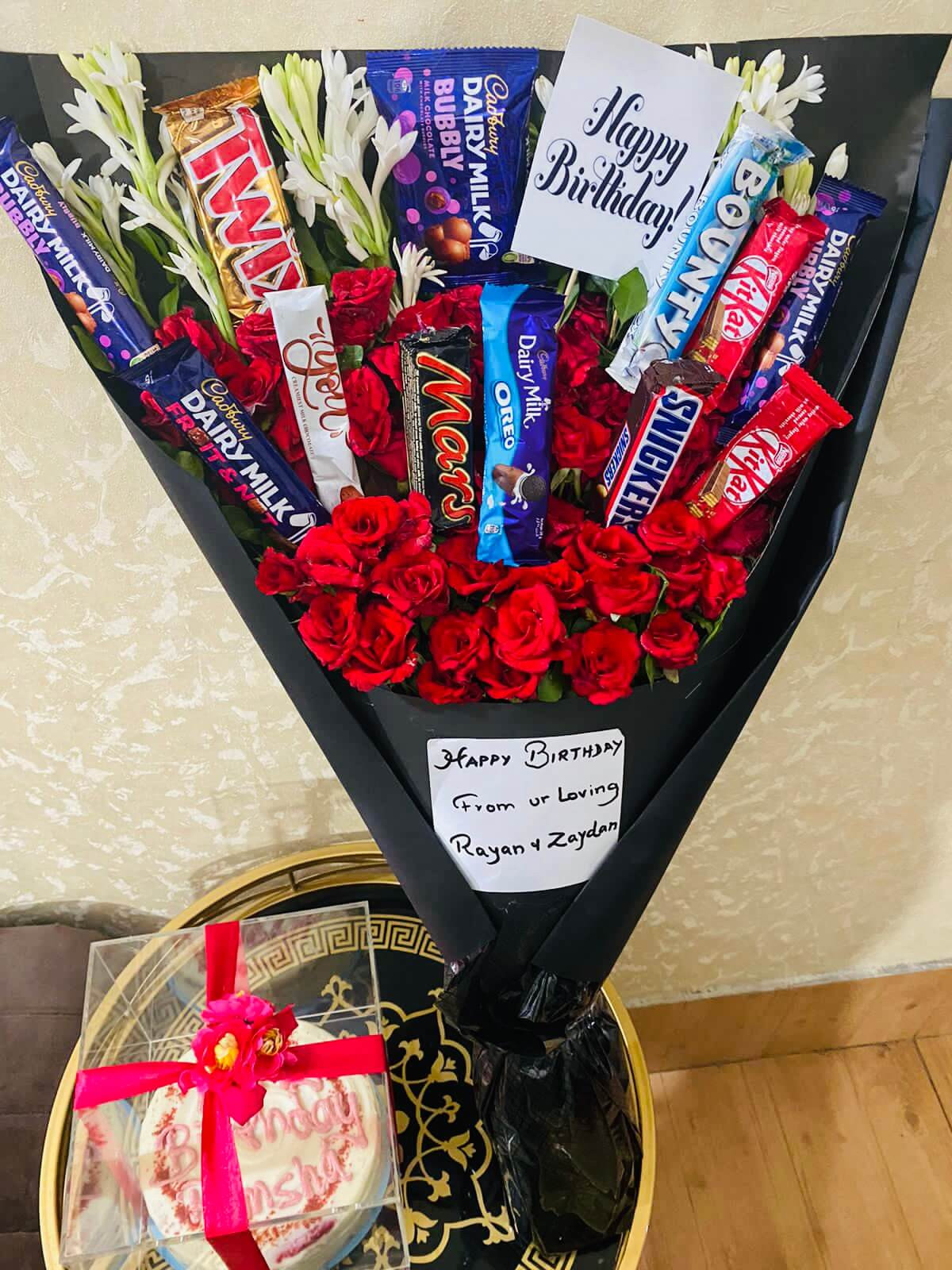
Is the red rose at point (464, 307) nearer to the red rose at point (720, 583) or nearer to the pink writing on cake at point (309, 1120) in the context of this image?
the red rose at point (720, 583)

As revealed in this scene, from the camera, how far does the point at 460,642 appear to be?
53cm

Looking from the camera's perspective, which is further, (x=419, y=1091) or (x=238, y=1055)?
(x=419, y=1091)

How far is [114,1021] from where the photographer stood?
0.88 metres

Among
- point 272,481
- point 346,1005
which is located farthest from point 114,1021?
point 272,481

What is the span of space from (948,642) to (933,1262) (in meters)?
0.93

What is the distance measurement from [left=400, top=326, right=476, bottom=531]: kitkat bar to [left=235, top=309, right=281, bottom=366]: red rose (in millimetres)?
82

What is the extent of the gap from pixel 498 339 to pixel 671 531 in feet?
0.47

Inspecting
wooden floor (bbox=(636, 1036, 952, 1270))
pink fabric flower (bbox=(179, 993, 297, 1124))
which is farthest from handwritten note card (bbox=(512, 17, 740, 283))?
wooden floor (bbox=(636, 1036, 952, 1270))

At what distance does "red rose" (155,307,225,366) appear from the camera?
22.1 inches

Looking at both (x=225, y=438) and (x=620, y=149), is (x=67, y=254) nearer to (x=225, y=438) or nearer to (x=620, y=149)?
(x=225, y=438)

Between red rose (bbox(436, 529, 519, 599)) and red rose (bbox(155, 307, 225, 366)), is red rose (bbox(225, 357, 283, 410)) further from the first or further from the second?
red rose (bbox(436, 529, 519, 599))

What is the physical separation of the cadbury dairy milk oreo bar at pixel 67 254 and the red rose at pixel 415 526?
0.57 feet

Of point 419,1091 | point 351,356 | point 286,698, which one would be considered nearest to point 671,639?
point 351,356

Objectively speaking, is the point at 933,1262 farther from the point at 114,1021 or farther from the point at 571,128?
the point at 571,128
